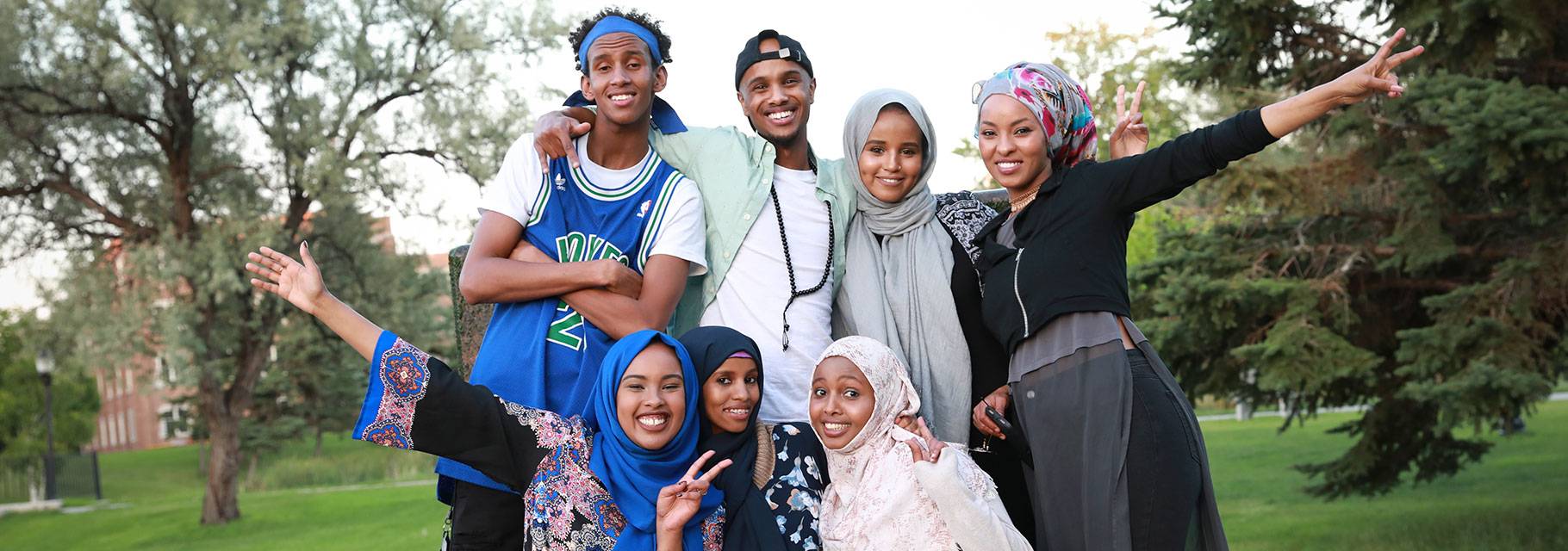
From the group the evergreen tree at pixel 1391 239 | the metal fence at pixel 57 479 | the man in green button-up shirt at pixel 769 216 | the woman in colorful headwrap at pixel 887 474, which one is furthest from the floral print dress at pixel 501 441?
the metal fence at pixel 57 479

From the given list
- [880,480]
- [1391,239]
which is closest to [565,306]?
[880,480]

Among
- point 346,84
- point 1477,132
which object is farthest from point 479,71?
point 1477,132

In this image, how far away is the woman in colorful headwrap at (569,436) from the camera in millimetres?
3184

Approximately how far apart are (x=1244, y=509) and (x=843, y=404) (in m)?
13.0

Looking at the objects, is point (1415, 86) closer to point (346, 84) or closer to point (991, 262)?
point (991, 262)

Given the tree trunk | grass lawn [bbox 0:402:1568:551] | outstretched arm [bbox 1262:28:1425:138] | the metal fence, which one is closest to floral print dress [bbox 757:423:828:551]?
outstretched arm [bbox 1262:28:1425:138]

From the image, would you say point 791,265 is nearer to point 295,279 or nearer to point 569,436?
point 569,436

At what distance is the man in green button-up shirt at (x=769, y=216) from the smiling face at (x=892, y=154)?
0.49 feet

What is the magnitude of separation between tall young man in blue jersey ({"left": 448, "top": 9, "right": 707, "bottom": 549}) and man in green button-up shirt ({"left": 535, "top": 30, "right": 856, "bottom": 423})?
A: 0.37 feet

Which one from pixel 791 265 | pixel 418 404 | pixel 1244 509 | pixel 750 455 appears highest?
pixel 791 265

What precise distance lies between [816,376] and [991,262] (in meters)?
0.60

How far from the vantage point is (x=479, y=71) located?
19.4m

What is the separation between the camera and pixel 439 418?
319cm

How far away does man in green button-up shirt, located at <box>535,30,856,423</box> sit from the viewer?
3617mm
